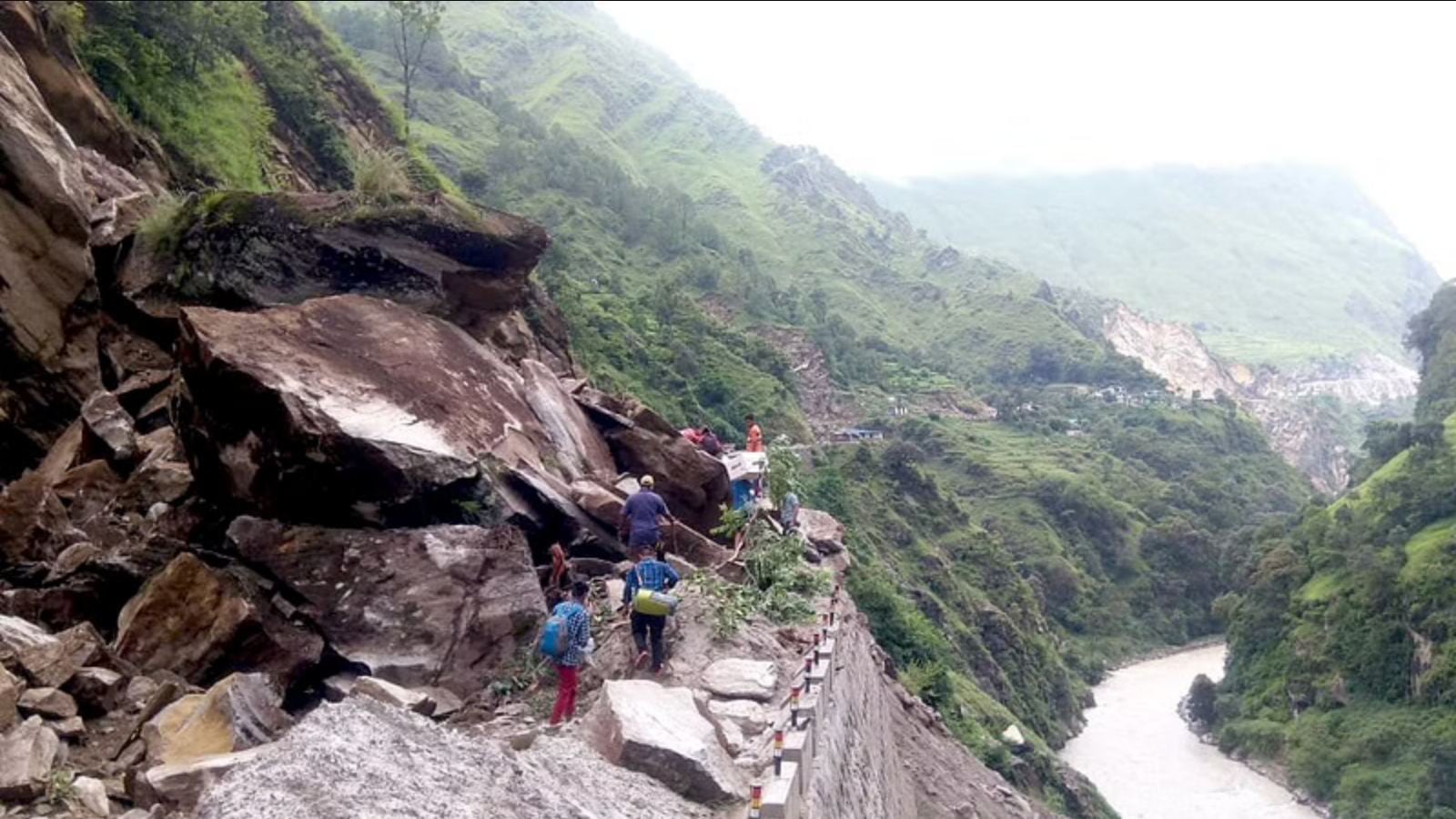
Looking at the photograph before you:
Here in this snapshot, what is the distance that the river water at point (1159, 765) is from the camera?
46.1 meters

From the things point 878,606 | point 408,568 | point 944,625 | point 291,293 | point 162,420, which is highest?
point 291,293

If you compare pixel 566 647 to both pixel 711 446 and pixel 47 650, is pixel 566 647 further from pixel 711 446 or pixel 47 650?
pixel 711 446

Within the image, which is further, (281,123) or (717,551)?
(281,123)

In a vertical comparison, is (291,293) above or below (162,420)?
above

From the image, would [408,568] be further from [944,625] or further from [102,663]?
[944,625]

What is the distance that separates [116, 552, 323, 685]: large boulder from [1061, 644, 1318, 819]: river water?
4242cm

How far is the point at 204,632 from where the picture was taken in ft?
29.9

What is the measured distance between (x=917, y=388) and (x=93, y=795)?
86.8m

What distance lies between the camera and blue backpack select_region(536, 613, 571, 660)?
29.0 feet

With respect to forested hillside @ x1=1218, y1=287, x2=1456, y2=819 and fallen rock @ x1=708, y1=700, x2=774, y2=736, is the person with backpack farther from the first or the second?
forested hillside @ x1=1218, y1=287, x2=1456, y2=819

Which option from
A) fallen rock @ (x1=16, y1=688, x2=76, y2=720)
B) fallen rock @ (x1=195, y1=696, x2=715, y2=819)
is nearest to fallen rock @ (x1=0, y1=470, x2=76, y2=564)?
fallen rock @ (x1=16, y1=688, x2=76, y2=720)

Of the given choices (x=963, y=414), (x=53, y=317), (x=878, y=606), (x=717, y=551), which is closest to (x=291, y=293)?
(x=53, y=317)

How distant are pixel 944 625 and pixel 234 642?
40646mm

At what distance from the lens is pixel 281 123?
26516 mm
